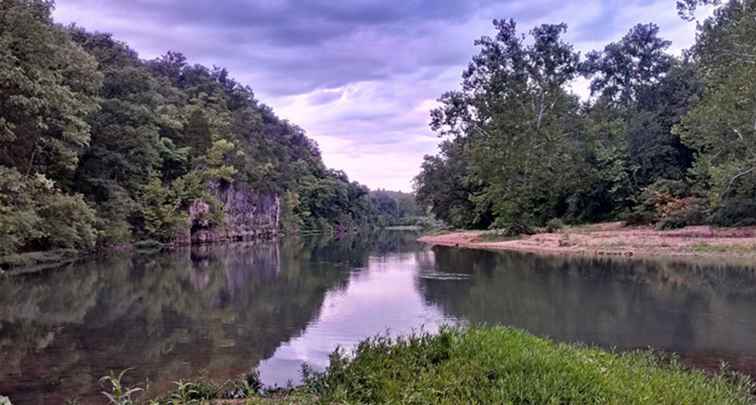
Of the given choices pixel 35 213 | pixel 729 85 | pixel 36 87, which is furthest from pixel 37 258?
pixel 729 85

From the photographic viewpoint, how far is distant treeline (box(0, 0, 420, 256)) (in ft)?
60.7

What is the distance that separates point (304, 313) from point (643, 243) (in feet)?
65.7

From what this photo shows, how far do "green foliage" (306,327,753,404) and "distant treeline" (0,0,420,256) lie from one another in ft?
50.9

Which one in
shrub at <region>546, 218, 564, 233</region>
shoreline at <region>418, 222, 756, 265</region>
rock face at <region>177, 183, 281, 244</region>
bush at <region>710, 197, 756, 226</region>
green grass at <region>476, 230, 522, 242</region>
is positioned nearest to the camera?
shoreline at <region>418, 222, 756, 265</region>

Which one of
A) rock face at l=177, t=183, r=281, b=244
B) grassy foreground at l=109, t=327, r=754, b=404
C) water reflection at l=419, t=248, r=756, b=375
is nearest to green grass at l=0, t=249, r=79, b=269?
rock face at l=177, t=183, r=281, b=244

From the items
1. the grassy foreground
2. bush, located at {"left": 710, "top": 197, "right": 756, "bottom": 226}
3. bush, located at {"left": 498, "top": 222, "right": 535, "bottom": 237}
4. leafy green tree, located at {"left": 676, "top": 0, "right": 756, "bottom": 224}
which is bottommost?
the grassy foreground

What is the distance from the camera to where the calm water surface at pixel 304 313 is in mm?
8781

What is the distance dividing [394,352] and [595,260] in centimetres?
2071

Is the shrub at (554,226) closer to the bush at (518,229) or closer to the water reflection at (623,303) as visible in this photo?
the bush at (518,229)

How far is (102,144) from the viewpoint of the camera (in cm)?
3284

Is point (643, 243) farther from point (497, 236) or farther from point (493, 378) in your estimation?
point (493, 378)

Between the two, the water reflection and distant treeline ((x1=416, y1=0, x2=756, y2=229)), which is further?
distant treeline ((x1=416, y1=0, x2=756, y2=229))

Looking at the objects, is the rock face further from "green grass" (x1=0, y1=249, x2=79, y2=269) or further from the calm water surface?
the calm water surface

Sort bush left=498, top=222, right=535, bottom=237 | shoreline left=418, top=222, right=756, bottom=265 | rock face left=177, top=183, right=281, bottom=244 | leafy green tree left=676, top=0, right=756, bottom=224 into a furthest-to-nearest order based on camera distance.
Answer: rock face left=177, top=183, right=281, bottom=244, bush left=498, top=222, right=535, bottom=237, shoreline left=418, top=222, right=756, bottom=265, leafy green tree left=676, top=0, right=756, bottom=224
